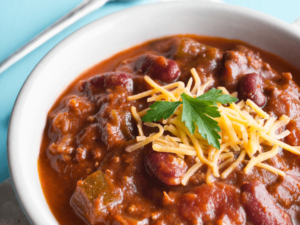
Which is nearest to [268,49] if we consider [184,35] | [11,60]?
[184,35]

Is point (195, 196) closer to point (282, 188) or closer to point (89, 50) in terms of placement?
point (282, 188)

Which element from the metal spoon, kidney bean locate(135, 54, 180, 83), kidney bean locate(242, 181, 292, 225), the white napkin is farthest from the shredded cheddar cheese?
the metal spoon

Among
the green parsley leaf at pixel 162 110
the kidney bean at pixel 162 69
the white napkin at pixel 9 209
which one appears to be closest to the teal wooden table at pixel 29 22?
the white napkin at pixel 9 209

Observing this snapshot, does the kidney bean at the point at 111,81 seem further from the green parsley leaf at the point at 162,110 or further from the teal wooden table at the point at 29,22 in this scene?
the teal wooden table at the point at 29,22

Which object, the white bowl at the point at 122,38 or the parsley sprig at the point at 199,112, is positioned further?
the white bowl at the point at 122,38

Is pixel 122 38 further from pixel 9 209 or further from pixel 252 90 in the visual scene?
pixel 9 209

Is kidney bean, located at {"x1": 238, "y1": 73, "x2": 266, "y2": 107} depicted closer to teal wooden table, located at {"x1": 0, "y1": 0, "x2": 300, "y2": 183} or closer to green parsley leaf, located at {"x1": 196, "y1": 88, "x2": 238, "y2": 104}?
green parsley leaf, located at {"x1": 196, "y1": 88, "x2": 238, "y2": 104}

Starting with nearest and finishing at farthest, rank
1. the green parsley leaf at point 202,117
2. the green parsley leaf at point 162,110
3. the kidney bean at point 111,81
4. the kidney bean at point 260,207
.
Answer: the kidney bean at point 260,207 < the green parsley leaf at point 202,117 < the green parsley leaf at point 162,110 < the kidney bean at point 111,81
